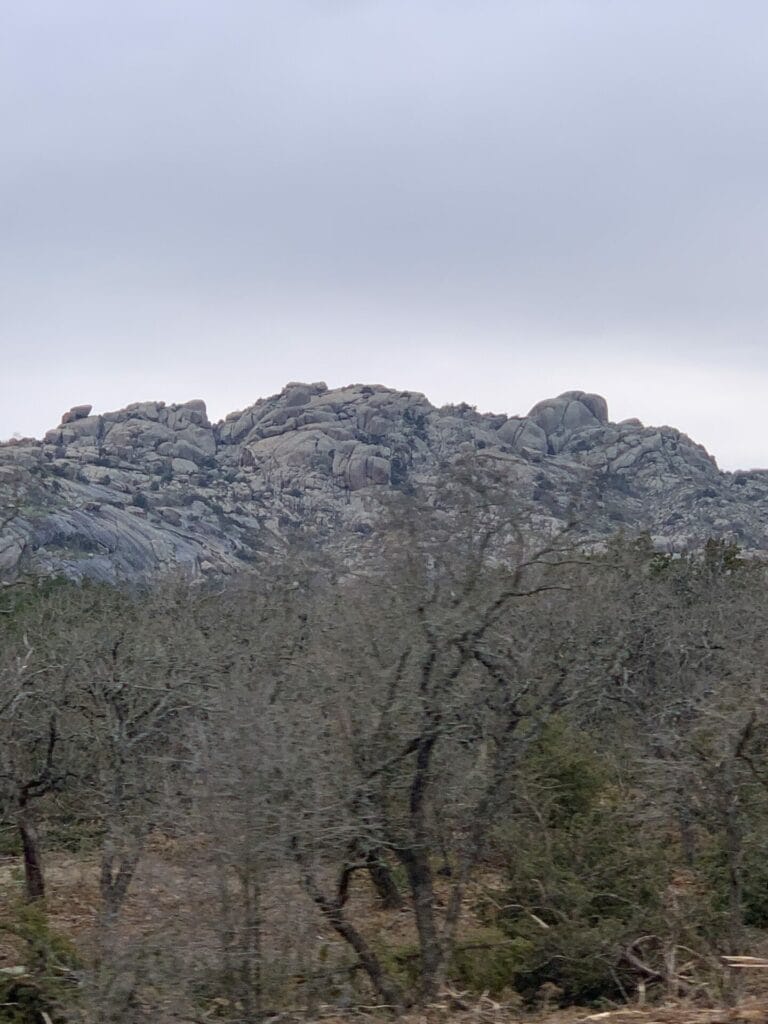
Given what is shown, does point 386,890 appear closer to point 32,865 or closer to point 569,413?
point 32,865

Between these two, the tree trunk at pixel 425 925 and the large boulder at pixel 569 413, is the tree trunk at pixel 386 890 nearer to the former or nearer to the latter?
the tree trunk at pixel 425 925

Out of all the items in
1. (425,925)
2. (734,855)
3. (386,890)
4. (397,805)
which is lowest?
(386,890)

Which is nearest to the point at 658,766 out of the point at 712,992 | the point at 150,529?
the point at 712,992

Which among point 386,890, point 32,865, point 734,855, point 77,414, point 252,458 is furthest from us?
point 77,414

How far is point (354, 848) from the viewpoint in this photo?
26.5 feet

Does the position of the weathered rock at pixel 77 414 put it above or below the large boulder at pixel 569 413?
above

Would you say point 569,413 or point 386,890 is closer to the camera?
point 386,890

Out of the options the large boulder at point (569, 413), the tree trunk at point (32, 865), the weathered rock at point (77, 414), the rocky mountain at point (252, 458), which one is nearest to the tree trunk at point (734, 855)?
the tree trunk at point (32, 865)

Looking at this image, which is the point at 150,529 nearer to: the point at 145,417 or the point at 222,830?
the point at 145,417

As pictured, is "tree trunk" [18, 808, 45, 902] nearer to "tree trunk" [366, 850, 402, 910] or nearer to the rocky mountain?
"tree trunk" [366, 850, 402, 910]

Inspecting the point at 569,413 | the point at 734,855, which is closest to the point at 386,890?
the point at 734,855

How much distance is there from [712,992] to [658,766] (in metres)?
1.64

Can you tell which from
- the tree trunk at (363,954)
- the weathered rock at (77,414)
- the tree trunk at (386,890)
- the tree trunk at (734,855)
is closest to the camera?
the tree trunk at (363,954)

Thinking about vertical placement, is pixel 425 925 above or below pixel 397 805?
below
